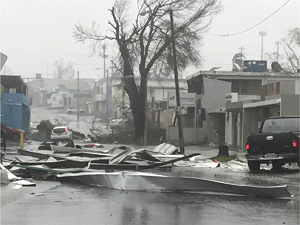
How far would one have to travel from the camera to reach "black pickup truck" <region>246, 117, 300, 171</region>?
17484 millimetres

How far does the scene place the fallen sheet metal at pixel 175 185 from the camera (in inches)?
414

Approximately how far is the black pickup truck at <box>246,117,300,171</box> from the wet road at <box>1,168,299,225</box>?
225 inches

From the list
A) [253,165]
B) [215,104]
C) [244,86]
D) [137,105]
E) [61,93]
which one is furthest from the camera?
[61,93]

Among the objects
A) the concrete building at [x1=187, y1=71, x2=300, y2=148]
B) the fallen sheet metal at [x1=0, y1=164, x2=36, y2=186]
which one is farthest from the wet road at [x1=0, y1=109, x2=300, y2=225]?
the concrete building at [x1=187, y1=71, x2=300, y2=148]

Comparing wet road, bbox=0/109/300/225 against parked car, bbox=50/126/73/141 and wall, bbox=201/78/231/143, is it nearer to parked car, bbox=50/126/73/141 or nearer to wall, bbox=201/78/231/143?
wall, bbox=201/78/231/143

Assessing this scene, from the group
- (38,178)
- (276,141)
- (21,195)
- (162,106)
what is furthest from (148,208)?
(162,106)

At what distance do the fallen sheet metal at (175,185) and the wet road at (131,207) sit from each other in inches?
6.7

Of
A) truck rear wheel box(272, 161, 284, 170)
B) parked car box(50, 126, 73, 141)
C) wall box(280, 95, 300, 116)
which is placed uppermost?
wall box(280, 95, 300, 116)

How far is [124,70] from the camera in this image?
156 ft

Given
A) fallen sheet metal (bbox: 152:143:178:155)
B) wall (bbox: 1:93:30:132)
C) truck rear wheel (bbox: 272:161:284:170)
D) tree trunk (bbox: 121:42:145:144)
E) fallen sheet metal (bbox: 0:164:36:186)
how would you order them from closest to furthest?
fallen sheet metal (bbox: 0:164:36:186) → truck rear wheel (bbox: 272:161:284:170) → fallen sheet metal (bbox: 152:143:178:155) → tree trunk (bbox: 121:42:145:144) → wall (bbox: 1:93:30:132)

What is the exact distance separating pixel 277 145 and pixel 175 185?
7402 millimetres

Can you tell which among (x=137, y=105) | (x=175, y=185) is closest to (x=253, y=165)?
(x=175, y=185)

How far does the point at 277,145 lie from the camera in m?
17.7

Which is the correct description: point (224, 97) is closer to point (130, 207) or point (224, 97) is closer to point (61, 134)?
point (61, 134)
